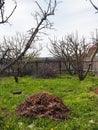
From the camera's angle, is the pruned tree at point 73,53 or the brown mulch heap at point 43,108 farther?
the pruned tree at point 73,53

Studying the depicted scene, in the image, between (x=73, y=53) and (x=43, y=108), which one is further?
(x=73, y=53)

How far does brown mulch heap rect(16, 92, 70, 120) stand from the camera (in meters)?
10.9

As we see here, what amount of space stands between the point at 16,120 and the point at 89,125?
2245 mm

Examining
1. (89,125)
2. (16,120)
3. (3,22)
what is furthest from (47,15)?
(16,120)

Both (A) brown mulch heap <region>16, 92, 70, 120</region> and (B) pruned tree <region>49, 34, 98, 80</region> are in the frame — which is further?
(B) pruned tree <region>49, 34, 98, 80</region>

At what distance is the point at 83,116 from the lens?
36.8ft

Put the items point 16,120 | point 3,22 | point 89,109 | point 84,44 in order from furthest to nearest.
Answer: point 84,44 < point 89,109 < point 16,120 < point 3,22

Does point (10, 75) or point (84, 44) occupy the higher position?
point (84, 44)

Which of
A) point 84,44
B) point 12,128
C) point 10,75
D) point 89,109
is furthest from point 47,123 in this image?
point 10,75

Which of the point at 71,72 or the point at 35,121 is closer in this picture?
the point at 35,121

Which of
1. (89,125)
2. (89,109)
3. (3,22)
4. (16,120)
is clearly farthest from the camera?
(89,109)

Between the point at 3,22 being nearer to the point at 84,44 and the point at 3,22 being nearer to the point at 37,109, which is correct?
the point at 37,109

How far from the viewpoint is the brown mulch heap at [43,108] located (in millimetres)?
10938

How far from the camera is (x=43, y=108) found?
444 inches
